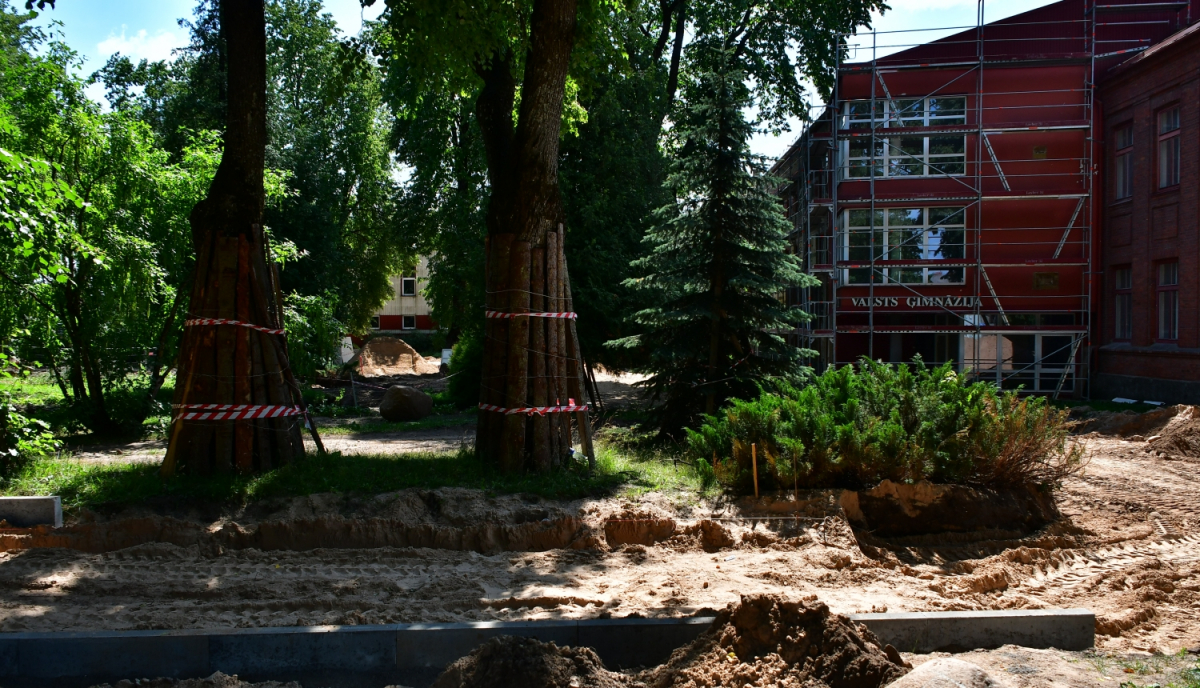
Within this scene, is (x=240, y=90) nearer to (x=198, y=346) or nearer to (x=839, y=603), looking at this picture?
(x=198, y=346)

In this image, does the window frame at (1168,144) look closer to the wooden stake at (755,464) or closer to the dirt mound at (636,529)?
the wooden stake at (755,464)

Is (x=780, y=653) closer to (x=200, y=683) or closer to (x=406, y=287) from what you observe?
(x=200, y=683)

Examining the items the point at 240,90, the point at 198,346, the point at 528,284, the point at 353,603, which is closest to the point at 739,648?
the point at 353,603

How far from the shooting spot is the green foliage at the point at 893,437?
879 centimetres

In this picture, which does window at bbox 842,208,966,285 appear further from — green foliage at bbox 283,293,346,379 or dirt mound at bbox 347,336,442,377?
dirt mound at bbox 347,336,442,377

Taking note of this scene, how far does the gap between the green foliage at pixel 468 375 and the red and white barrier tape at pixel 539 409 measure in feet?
42.2

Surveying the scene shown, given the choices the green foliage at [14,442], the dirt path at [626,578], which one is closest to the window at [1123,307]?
the dirt path at [626,578]

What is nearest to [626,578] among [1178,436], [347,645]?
[347,645]

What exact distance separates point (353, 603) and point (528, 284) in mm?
4220

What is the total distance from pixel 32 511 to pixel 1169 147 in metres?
24.7

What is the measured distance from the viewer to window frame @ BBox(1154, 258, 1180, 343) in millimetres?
21594

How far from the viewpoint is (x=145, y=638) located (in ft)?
17.1

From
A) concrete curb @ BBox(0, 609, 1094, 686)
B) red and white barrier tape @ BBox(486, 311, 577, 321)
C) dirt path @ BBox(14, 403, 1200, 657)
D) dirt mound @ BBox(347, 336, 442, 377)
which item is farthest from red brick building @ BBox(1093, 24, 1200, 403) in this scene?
dirt mound @ BBox(347, 336, 442, 377)

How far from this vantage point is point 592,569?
7305 millimetres
